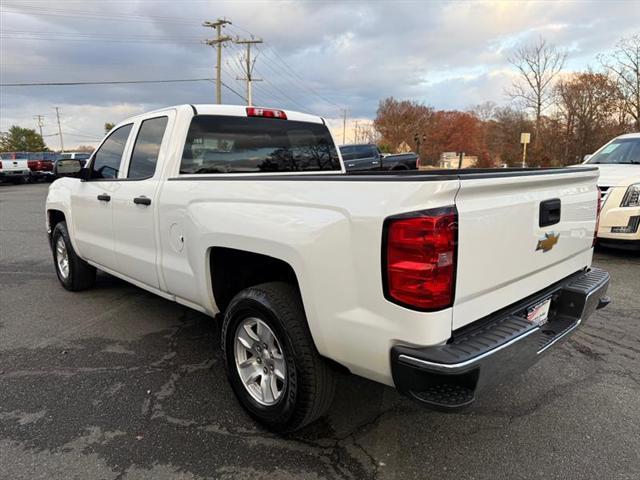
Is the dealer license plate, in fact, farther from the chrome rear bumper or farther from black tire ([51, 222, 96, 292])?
black tire ([51, 222, 96, 292])

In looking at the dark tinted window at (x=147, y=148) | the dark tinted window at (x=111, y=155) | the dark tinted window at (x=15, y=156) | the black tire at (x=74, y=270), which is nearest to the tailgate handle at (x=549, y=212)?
the dark tinted window at (x=147, y=148)

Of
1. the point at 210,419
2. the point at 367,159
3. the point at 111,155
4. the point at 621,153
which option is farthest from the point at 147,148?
the point at 367,159

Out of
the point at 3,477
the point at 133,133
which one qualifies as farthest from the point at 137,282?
the point at 3,477

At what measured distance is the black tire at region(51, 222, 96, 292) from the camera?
5.30m

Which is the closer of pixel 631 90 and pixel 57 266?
pixel 57 266

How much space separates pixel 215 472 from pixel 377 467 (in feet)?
2.77

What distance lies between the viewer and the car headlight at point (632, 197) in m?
6.62

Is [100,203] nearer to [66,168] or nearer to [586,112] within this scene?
[66,168]

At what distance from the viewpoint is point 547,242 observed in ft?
8.40

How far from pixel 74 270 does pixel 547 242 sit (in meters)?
4.94

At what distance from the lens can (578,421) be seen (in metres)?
2.83

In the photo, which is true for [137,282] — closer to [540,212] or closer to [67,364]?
[67,364]

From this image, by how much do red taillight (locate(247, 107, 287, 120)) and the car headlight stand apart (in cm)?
537

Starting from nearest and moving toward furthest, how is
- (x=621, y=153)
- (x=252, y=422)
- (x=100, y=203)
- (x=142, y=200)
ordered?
1. (x=252, y=422)
2. (x=142, y=200)
3. (x=100, y=203)
4. (x=621, y=153)
